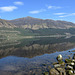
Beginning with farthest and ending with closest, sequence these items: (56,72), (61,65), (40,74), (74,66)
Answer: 1. (61,65)
2. (74,66)
3. (40,74)
4. (56,72)

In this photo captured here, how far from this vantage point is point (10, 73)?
26.9 meters

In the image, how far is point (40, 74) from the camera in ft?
84.3

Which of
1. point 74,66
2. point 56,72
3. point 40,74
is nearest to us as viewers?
point 56,72

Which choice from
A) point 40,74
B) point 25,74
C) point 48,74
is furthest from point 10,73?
point 48,74

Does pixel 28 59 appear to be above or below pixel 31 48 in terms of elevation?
above

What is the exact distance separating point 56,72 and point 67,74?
10.1 feet

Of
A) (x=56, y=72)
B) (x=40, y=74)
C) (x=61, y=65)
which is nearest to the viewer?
(x=56, y=72)

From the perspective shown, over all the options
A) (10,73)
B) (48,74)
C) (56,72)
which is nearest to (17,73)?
(10,73)

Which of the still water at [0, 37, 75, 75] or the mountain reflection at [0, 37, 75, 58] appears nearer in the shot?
the still water at [0, 37, 75, 75]

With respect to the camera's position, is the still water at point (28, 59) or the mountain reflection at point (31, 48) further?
the mountain reflection at point (31, 48)

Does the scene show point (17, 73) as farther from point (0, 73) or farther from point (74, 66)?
point (74, 66)

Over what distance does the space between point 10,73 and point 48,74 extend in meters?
10.1

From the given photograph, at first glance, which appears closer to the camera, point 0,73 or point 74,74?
point 74,74

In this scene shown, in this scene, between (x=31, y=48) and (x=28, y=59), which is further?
(x=31, y=48)
